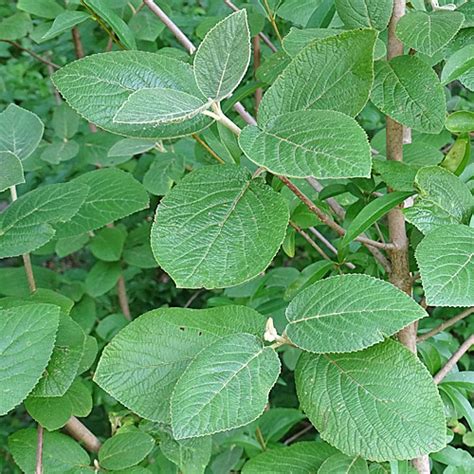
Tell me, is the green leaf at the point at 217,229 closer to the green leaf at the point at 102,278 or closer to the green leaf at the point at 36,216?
the green leaf at the point at 36,216

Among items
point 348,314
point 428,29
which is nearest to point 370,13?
point 428,29

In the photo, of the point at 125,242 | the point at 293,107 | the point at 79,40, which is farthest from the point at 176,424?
the point at 79,40

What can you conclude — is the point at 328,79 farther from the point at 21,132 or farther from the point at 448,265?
the point at 21,132

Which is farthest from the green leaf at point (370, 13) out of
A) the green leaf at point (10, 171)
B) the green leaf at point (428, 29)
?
the green leaf at point (10, 171)

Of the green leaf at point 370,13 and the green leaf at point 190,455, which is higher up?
the green leaf at point 370,13

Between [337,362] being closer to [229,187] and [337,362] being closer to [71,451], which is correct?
[229,187]
